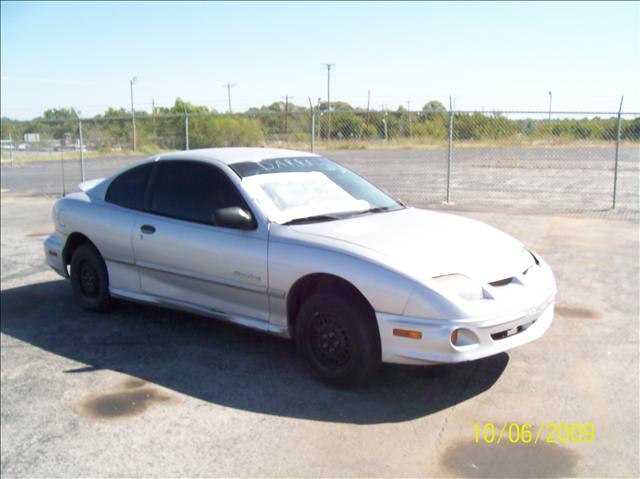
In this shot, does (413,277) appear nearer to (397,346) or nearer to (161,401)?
(397,346)

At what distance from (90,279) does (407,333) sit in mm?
3512

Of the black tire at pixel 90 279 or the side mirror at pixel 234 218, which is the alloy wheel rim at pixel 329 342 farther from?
the black tire at pixel 90 279

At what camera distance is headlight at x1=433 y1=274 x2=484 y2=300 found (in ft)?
13.5

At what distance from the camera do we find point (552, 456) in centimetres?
360

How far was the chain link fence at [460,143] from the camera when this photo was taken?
45.0 feet

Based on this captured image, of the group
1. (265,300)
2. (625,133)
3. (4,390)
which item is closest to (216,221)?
(265,300)

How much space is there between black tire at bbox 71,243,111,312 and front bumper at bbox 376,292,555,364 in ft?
10.2

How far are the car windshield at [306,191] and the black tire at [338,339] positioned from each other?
0.78m

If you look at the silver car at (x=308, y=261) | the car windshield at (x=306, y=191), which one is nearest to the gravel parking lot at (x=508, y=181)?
the car windshield at (x=306, y=191)

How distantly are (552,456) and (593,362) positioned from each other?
5.01ft

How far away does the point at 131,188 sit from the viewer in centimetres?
610

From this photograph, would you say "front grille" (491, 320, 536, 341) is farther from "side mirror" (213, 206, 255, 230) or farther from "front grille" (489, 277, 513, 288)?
"side mirror" (213, 206, 255, 230)

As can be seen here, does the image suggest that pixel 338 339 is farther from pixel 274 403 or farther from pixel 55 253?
pixel 55 253
